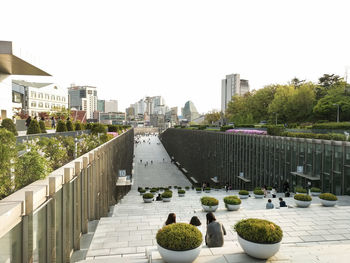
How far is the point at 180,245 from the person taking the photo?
6.12 meters

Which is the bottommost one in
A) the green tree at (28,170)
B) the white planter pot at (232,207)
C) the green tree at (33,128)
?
the white planter pot at (232,207)

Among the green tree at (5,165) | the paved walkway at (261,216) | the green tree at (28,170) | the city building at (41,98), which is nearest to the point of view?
the green tree at (5,165)

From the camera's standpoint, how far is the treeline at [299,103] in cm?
5081

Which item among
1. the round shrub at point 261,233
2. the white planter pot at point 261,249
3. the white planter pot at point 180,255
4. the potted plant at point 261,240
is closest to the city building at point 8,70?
the white planter pot at point 180,255

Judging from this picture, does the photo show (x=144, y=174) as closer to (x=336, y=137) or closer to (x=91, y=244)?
(x=336, y=137)

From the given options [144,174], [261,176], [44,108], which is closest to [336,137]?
[261,176]

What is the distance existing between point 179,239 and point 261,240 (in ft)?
6.72

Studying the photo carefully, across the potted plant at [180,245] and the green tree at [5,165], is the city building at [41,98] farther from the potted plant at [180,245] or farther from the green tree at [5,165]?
the potted plant at [180,245]

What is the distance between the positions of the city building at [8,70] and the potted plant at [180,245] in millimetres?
19742

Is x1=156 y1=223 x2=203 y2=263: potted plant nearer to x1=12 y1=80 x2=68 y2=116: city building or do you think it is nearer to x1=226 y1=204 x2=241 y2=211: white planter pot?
x1=226 y1=204 x2=241 y2=211: white planter pot

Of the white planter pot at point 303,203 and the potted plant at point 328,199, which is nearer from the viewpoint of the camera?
the potted plant at point 328,199

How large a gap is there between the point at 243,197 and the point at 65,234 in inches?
683

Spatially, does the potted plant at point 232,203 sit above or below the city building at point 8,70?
below

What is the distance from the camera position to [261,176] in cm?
3284
